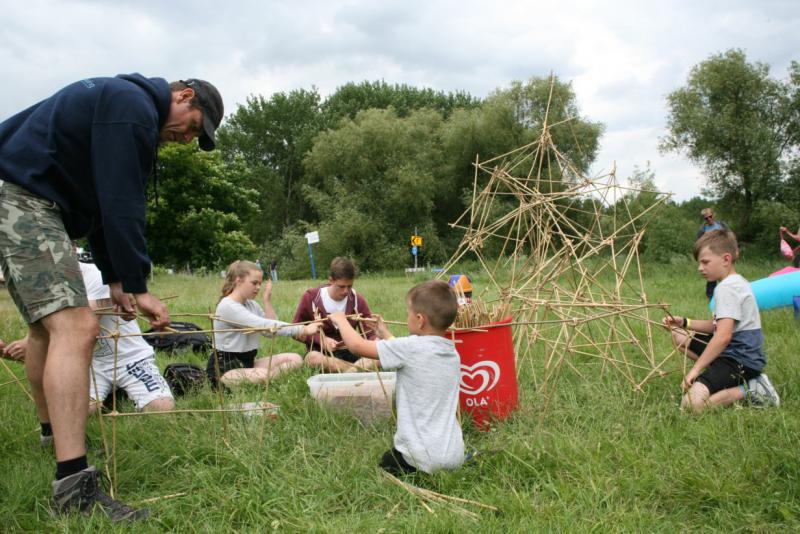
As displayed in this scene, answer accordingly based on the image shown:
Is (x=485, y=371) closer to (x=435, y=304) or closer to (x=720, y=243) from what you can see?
(x=435, y=304)

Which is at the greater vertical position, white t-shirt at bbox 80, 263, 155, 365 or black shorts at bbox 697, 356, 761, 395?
white t-shirt at bbox 80, 263, 155, 365

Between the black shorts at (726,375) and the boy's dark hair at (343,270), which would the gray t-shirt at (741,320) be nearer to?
the black shorts at (726,375)

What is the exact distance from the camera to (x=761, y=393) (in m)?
3.19

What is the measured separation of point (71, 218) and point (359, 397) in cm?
165

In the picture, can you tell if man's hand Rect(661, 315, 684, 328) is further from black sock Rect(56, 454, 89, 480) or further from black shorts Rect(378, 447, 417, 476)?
black sock Rect(56, 454, 89, 480)

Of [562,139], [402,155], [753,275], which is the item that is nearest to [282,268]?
[402,155]

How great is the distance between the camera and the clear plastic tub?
310 cm

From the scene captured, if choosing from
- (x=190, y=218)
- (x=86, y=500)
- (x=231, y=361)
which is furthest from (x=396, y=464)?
(x=190, y=218)

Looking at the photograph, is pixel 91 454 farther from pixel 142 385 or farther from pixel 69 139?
pixel 69 139

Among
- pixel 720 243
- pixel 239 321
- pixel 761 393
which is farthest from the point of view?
pixel 239 321

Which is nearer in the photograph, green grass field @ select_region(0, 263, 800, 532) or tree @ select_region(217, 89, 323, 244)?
green grass field @ select_region(0, 263, 800, 532)

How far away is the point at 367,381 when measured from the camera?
10.5 feet

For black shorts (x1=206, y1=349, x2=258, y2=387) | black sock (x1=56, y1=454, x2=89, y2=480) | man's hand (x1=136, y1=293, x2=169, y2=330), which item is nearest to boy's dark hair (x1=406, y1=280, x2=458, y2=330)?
man's hand (x1=136, y1=293, x2=169, y2=330)

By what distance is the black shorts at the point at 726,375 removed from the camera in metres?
3.20
